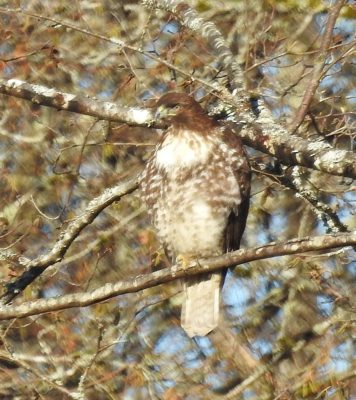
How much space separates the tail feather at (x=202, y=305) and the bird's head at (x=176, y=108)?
2.53 feet

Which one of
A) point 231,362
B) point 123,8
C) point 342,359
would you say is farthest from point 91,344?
point 123,8

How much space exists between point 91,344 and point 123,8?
257 cm

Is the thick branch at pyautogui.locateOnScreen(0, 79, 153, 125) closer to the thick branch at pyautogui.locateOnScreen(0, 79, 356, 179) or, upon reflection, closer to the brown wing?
the thick branch at pyautogui.locateOnScreen(0, 79, 356, 179)

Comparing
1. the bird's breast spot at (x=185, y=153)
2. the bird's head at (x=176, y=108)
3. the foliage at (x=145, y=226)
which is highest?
the bird's head at (x=176, y=108)

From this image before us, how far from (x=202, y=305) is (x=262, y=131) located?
1.31 metres

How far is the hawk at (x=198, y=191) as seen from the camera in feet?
18.5

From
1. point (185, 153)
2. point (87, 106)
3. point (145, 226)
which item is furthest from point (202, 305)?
point (145, 226)

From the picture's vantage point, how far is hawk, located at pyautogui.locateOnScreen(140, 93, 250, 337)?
5.65 m

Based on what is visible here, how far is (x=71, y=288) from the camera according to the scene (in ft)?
29.5

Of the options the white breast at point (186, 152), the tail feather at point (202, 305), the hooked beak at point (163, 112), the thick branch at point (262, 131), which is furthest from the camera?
the tail feather at point (202, 305)

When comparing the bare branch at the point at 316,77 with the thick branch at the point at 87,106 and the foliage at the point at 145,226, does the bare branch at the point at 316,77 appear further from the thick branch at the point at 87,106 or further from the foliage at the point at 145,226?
the foliage at the point at 145,226

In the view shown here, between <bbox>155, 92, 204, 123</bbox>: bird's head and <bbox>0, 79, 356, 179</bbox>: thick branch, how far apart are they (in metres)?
0.22

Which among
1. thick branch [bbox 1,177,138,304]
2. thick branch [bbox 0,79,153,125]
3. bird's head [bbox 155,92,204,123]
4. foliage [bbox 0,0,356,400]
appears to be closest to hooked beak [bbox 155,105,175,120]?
bird's head [bbox 155,92,204,123]

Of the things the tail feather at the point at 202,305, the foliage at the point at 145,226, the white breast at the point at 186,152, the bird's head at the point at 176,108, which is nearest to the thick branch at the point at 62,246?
the white breast at the point at 186,152
